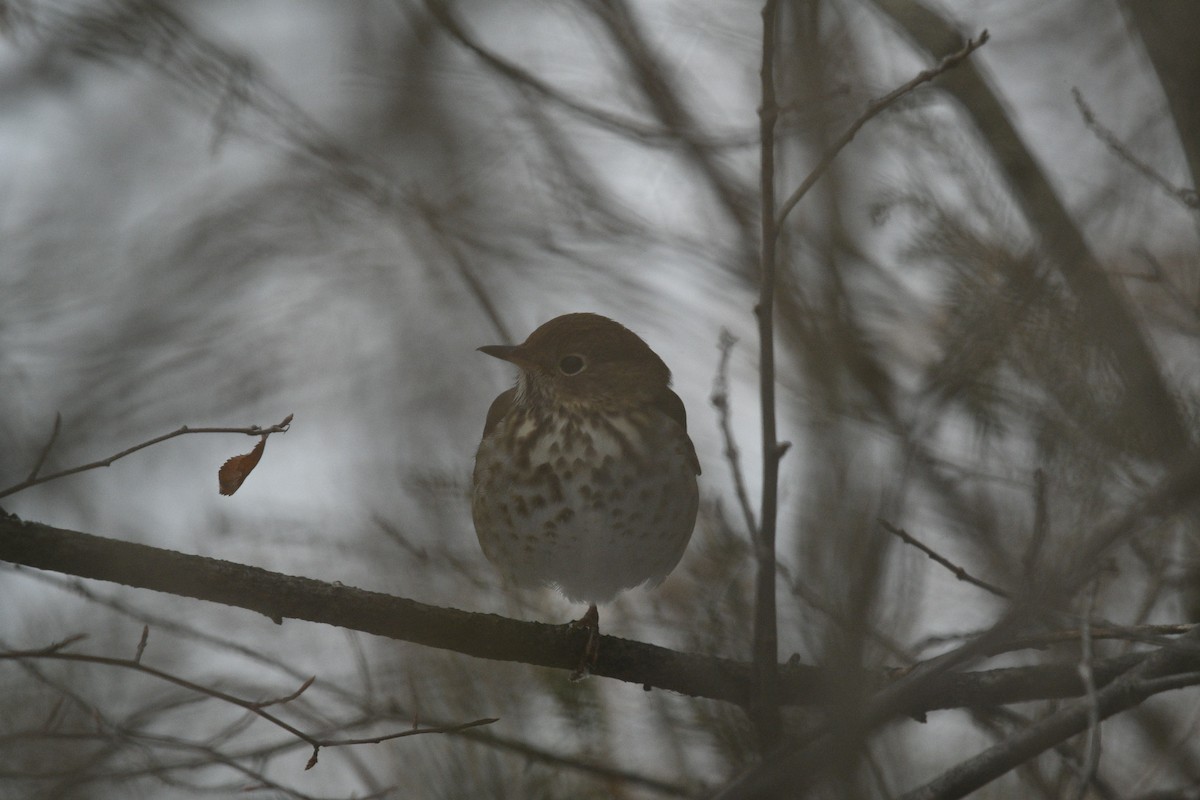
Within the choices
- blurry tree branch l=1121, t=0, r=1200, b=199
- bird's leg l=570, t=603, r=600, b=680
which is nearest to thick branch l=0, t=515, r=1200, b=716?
bird's leg l=570, t=603, r=600, b=680

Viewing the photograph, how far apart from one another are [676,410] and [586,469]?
728 mm

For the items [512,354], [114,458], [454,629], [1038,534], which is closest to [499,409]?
[512,354]

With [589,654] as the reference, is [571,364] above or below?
above

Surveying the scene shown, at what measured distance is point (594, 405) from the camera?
5.23m

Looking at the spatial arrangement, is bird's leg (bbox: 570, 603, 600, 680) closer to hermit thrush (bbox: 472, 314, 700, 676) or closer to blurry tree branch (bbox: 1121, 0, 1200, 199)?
hermit thrush (bbox: 472, 314, 700, 676)

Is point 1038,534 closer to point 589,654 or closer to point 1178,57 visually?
point 589,654

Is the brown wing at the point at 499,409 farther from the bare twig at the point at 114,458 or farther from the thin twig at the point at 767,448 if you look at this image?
the thin twig at the point at 767,448

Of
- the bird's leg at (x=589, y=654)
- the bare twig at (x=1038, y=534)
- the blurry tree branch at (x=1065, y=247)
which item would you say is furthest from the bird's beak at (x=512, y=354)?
the bare twig at (x=1038, y=534)

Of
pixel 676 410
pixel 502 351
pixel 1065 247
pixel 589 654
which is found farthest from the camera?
pixel 676 410

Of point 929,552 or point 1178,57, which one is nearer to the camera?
point 929,552

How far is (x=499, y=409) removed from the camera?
5660 mm

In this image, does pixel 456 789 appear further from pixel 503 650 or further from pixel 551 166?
pixel 551 166

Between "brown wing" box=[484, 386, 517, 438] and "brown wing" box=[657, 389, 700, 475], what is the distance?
0.73 metres

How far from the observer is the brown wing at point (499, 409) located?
552 centimetres
